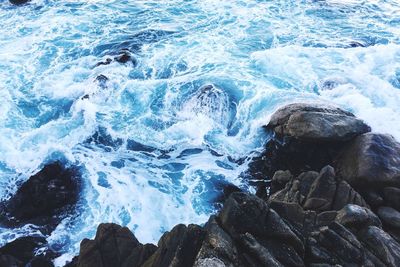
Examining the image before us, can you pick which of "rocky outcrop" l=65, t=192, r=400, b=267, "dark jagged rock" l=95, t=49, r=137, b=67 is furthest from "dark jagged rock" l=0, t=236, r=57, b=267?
"dark jagged rock" l=95, t=49, r=137, b=67

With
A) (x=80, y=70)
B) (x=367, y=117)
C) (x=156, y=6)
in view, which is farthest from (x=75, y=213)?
(x=156, y=6)

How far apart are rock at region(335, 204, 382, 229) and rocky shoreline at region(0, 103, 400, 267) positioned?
23 mm

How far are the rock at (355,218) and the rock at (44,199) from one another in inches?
313

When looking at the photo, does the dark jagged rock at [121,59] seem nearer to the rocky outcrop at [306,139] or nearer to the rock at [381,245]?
the rocky outcrop at [306,139]

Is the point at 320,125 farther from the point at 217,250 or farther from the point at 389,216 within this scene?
the point at 217,250

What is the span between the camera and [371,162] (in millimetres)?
11758

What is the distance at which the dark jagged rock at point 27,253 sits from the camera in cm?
1067

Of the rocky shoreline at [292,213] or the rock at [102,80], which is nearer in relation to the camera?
the rocky shoreline at [292,213]

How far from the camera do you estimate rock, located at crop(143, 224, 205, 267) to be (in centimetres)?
772

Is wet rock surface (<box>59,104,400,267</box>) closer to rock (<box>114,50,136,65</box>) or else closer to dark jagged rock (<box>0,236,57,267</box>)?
dark jagged rock (<box>0,236,57,267</box>)

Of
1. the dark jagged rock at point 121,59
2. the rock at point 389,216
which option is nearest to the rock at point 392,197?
the rock at point 389,216

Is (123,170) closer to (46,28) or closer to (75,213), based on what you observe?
(75,213)

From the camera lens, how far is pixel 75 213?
40.7ft

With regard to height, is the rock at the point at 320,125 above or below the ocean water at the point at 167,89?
above
